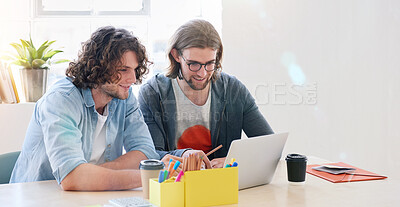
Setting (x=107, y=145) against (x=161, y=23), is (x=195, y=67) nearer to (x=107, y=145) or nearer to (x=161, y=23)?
(x=107, y=145)

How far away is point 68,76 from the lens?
194 centimetres

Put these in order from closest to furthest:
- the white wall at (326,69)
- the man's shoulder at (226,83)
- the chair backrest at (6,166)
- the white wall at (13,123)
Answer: the chair backrest at (6,166), the man's shoulder at (226,83), the white wall at (13,123), the white wall at (326,69)

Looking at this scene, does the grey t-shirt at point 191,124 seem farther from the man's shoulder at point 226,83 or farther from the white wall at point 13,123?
the white wall at point 13,123

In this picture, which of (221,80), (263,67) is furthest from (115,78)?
(263,67)

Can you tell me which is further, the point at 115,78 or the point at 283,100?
the point at 283,100

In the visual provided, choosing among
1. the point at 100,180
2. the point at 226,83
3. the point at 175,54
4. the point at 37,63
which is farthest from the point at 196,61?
the point at 37,63

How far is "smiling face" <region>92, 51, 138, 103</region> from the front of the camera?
1.86 meters

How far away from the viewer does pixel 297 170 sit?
1.63m

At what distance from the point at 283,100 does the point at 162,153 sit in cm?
155

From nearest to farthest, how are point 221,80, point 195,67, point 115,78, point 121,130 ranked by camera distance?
point 115,78 → point 121,130 → point 195,67 → point 221,80

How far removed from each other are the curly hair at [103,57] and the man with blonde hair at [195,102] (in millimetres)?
303

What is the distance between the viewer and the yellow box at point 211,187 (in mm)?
1316

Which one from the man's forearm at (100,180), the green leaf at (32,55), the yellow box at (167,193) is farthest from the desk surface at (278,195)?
the green leaf at (32,55)

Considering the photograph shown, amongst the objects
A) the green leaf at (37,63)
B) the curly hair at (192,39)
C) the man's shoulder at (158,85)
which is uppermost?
the curly hair at (192,39)
